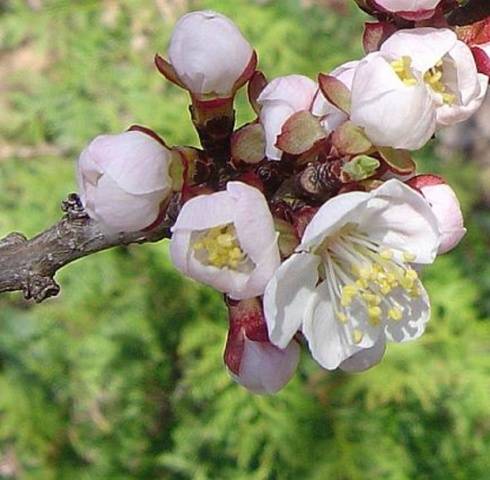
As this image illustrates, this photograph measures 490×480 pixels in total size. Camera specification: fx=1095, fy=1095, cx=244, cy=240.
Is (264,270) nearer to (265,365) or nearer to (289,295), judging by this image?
(289,295)

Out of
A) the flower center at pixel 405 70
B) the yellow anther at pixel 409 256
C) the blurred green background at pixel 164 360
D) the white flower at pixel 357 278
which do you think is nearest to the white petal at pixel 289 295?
the white flower at pixel 357 278

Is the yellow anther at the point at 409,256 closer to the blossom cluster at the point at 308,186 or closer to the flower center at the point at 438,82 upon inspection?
the blossom cluster at the point at 308,186

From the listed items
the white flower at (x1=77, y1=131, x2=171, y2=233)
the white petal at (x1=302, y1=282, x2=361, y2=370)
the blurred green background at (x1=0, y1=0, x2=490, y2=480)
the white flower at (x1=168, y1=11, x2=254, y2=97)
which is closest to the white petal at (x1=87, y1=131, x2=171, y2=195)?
the white flower at (x1=77, y1=131, x2=171, y2=233)

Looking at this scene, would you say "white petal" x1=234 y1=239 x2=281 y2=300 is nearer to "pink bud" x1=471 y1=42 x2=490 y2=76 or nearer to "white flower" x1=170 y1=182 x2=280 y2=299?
"white flower" x1=170 y1=182 x2=280 y2=299

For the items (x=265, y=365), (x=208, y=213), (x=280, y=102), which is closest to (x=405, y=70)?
(x=280, y=102)

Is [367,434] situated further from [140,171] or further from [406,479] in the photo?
[140,171]

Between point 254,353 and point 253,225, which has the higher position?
point 253,225

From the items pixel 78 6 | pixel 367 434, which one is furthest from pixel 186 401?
pixel 78 6
